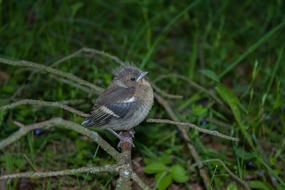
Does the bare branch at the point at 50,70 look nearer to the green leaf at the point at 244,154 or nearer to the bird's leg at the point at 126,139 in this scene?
the bird's leg at the point at 126,139

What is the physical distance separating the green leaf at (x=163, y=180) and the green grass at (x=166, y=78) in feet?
0.07

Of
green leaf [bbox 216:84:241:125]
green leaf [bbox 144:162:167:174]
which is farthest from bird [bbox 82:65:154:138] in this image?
green leaf [bbox 216:84:241:125]

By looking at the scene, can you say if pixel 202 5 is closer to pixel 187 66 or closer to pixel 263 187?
pixel 187 66

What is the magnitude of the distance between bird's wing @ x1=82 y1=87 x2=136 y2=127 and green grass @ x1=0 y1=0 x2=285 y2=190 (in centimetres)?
26

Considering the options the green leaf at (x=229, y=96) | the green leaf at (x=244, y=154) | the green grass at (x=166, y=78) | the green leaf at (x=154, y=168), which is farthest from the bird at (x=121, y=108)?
the green leaf at (x=244, y=154)

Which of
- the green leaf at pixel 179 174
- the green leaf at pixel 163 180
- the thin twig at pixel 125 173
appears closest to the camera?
the thin twig at pixel 125 173

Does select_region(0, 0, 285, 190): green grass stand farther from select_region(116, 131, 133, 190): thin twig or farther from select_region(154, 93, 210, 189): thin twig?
select_region(116, 131, 133, 190): thin twig

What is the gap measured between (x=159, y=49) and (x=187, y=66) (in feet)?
1.91

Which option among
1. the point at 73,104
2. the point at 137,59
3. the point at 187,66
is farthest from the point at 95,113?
the point at 187,66

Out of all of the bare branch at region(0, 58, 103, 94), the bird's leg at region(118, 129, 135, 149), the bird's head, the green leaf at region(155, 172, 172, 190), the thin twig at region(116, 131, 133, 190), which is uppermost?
the bare branch at region(0, 58, 103, 94)

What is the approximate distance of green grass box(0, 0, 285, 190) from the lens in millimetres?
4336

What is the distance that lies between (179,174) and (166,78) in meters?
1.72

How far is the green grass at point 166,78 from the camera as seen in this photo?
434 centimetres

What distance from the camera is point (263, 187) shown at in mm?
3969
